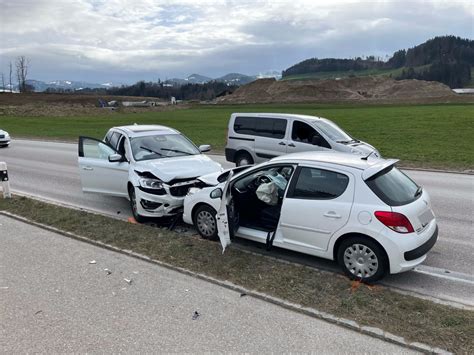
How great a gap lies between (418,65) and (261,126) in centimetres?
15809

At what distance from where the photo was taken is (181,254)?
19.2 feet

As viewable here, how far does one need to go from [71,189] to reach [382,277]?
8448mm

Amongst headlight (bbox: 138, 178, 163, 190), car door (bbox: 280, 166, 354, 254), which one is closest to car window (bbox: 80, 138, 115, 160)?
headlight (bbox: 138, 178, 163, 190)

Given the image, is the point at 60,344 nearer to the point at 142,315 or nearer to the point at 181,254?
the point at 142,315

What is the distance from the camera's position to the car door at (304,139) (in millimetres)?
11312

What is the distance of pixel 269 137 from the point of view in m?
12.6

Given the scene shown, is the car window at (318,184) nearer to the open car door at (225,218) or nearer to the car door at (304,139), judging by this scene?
the open car door at (225,218)

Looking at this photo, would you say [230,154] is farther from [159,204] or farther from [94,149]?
[159,204]

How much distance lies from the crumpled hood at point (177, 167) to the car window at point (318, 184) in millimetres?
2499

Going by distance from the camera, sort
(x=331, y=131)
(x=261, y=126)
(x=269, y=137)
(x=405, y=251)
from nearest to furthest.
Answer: (x=405, y=251), (x=331, y=131), (x=269, y=137), (x=261, y=126)

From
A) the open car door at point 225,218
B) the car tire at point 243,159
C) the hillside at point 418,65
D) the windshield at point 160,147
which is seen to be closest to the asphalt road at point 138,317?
the open car door at point 225,218

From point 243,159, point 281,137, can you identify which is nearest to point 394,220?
point 281,137

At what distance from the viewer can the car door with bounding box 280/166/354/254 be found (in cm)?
514

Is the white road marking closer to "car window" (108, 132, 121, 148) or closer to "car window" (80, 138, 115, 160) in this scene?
"car window" (80, 138, 115, 160)
